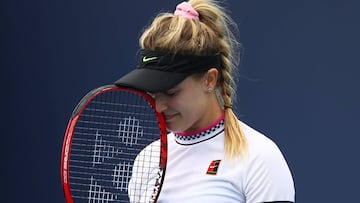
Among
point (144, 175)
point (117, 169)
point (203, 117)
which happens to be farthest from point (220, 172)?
point (117, 169)

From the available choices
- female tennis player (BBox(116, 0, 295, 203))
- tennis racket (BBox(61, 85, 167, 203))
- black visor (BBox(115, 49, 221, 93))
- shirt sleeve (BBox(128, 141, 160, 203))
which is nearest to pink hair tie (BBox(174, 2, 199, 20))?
female tennis player (BBox(116, 0, 295, 203))

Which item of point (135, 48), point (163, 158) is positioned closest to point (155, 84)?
point (163, 158)

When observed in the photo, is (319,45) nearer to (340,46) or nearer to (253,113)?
(340,46)

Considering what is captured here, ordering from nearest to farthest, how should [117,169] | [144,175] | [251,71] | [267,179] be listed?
[267,179] < [144,175] < [117,169] < [251,71]

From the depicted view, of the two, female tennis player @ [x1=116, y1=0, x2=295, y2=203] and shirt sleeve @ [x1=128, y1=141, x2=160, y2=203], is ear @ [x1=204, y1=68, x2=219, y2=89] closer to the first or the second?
female tennis player @ [x1=116, y1=0, x2=295, y2=203]

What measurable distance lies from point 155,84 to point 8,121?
1.99 metres

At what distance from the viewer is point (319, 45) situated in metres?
4.07

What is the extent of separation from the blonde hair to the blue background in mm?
1652

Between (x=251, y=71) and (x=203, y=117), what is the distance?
5.81ft

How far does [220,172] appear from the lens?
2.25 m

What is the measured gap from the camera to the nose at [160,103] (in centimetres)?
229

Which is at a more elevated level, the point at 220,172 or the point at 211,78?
the point at 211,78

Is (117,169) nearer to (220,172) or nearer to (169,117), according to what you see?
(169,117)

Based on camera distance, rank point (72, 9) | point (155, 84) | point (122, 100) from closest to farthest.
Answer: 1. point (155, 84)
2. point (122, 100)
3. point (72, 9)
